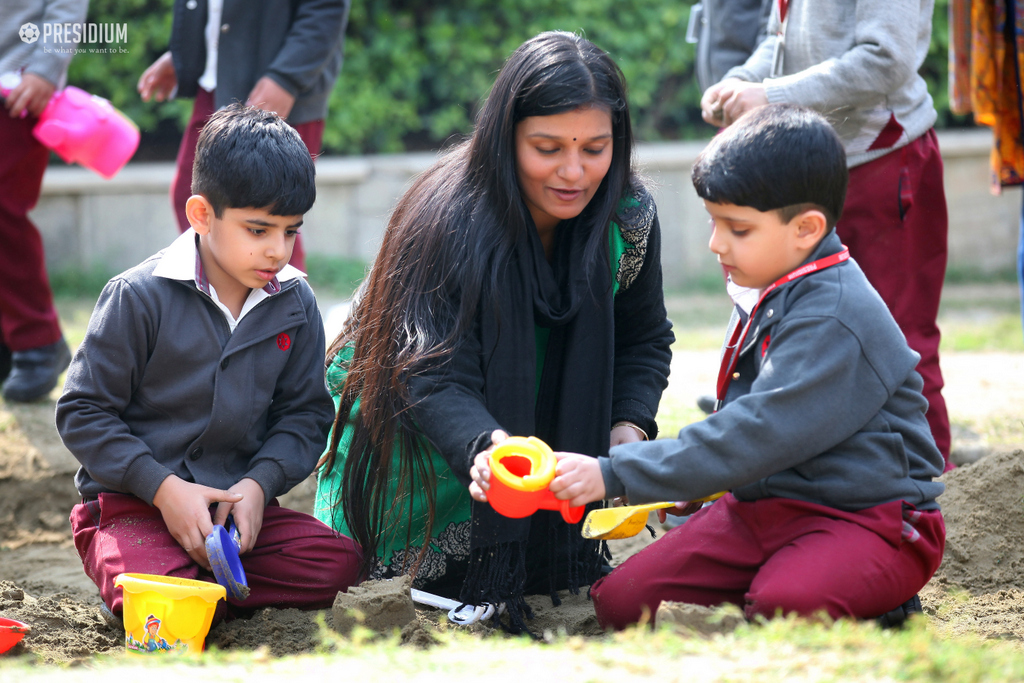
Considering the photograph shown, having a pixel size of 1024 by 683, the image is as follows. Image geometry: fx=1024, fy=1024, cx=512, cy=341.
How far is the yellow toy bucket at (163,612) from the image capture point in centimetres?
212

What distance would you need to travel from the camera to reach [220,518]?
2.38 meters

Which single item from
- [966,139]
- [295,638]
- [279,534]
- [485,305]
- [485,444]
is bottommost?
[295,638]

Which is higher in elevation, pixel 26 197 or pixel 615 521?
pixel 26 197

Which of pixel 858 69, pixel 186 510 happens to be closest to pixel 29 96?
pixel 186 510

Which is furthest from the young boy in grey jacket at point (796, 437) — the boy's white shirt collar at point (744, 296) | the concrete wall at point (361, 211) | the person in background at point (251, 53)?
the concrete wall at point (361, 211)

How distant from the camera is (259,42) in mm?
3676

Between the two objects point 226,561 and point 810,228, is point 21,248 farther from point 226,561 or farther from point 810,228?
point 810,228

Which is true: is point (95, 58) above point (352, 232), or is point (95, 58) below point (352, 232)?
above

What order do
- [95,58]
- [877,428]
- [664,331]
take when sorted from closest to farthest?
[877,428]
[664,331]
[95,58]

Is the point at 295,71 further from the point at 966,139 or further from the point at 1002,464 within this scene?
the point at 966,139

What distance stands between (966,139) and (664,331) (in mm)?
4944

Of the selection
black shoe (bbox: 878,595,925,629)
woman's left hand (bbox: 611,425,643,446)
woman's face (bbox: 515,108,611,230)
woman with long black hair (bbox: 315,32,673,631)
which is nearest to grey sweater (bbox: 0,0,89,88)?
woman with long black hair (bbox: 315,32,673,631)

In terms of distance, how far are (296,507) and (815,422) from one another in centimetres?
204

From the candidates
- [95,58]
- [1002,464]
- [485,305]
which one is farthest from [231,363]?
[95,58]
